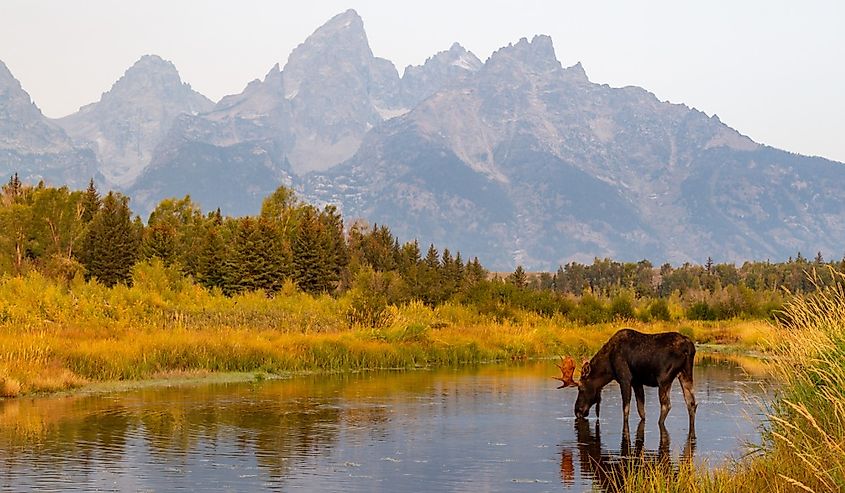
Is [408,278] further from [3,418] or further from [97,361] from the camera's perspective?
[3,418]

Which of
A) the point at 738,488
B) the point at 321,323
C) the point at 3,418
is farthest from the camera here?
the point at 321,323

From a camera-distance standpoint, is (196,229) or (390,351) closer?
(390,351)

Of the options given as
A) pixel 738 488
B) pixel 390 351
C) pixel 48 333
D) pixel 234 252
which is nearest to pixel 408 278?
pixel 234 252

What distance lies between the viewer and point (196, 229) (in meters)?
112

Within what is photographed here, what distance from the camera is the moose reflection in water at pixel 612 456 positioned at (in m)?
19.0

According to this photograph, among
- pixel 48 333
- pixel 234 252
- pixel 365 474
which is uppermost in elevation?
pixel 234 252

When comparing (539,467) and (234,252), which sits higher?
(234,252)

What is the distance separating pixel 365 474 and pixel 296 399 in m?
11.4

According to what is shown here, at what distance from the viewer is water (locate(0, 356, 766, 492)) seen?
1848cm

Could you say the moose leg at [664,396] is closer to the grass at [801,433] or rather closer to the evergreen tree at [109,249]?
the grass at [801,433]

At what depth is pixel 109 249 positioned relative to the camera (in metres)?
91.8

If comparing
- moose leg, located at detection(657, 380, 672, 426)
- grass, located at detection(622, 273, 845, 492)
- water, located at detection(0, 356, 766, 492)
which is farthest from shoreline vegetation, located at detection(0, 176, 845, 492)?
moose leg, located at detection(657, 380, 672, 426)

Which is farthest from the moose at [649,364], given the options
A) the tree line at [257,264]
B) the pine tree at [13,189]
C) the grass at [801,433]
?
the pine tree at [13,189]

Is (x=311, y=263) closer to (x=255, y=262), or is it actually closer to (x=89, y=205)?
(x=255, y=262)
